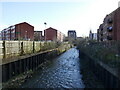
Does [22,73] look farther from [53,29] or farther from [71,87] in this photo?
[53,29]

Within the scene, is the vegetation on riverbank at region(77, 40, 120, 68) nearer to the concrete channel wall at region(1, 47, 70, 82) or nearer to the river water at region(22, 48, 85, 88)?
the river water at region(22, 48, 85, 88)

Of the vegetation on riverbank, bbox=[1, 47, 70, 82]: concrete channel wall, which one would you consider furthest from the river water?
the vegetation on riverbank

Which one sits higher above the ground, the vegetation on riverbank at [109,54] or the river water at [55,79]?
the vegetation on riverbank at [109,54]

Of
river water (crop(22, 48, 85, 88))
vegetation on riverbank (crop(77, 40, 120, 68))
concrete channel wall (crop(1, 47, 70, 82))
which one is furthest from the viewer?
river water (crop(22, 48, 85, 88))

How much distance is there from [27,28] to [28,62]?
6266 cm

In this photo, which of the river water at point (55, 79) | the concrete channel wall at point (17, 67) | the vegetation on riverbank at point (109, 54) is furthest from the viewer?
the river water at point (55, 79)

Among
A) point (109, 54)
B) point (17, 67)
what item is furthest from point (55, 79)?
point (109, 54)

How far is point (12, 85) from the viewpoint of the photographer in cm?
1255

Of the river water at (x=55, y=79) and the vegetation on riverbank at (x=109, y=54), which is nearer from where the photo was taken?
the vegetation on riverbank at (x=109, y=54)

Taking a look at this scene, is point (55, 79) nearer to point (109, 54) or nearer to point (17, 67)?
point (17, 67)

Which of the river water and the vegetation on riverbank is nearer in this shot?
the vegetation on riverbank

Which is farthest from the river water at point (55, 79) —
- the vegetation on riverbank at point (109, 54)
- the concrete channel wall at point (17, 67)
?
the vegetation on riverbank at point (109, 54)

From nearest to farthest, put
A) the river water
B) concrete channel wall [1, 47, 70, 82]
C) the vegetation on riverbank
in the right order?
the vegetation on riverbank
concrete channel wall [1, 47, 70, 82]
the river water

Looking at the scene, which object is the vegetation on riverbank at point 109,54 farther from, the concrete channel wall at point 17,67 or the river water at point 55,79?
the concrete channel wall at point 17,67
